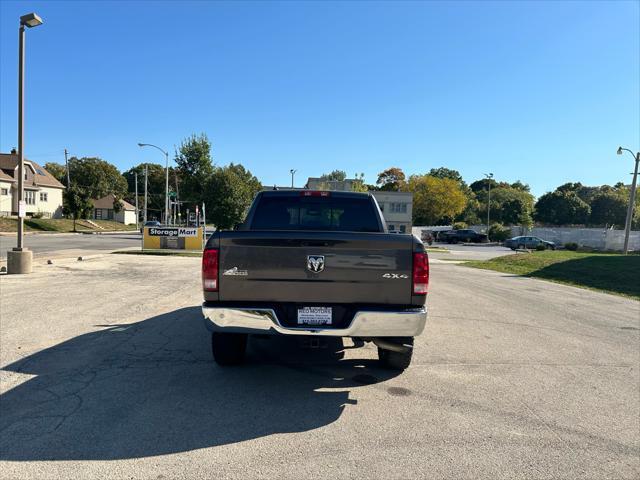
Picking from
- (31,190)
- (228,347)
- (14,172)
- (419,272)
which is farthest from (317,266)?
(14,172)

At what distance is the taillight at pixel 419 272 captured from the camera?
4.07 meters

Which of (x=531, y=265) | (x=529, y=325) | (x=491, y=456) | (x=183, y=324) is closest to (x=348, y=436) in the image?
(x=491, y=456)

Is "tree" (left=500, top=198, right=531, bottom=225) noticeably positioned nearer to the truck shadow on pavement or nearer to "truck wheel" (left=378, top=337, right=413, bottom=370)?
"truck wheel" (left=378, top=337, right=413, bottom=370)

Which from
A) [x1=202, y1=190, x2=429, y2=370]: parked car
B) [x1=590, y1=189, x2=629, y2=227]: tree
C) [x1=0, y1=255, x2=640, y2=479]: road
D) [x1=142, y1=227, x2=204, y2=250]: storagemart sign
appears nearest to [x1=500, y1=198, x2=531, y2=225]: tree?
[x1=590, y1=189, x2=629, y2=227]: tree

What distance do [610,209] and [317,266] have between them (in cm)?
8822

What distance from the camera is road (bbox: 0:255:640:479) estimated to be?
3.18 meters

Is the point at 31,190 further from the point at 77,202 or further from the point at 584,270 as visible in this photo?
the point at 584,270

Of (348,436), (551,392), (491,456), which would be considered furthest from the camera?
(551,392)

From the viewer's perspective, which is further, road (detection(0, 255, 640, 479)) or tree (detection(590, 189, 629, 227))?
tree (detection(590, 189, 629, 227))

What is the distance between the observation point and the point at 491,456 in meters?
3.33

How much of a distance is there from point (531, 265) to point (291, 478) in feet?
72.8

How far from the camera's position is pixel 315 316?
4.10 meters

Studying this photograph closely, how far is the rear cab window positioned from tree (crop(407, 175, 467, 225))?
7978cm

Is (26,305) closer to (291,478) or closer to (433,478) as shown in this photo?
(291,478)
